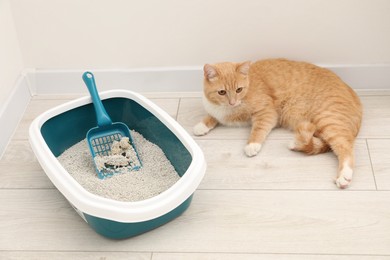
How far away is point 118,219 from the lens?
132 cm

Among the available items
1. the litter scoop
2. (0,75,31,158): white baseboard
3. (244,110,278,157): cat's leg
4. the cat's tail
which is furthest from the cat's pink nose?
(0,75,31,158): white baseboard

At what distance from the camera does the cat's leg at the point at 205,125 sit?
184cm

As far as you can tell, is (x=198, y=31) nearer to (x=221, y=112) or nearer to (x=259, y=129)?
(x=221, y=112)

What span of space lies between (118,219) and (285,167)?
24.8 inches

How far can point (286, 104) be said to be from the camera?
5.97 feet

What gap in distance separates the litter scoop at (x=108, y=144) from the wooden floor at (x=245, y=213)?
177mm

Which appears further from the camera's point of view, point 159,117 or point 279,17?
point 279,17

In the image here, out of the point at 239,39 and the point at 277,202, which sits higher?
the point at 239,39

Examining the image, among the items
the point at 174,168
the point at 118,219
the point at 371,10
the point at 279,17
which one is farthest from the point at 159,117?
the point at 371,10

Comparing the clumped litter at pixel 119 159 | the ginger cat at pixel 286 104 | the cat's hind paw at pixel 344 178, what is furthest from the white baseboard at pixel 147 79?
the cat's hind paw at pixel 344 178

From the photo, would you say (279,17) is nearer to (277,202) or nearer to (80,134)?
(277,202)

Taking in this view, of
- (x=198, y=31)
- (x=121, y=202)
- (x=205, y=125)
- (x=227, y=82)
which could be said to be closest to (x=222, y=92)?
(x=227, y=82)

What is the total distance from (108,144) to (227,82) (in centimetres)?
46

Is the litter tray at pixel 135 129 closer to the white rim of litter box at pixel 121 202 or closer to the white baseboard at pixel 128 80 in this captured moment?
the white rim of litter box at pixel 121 202
